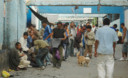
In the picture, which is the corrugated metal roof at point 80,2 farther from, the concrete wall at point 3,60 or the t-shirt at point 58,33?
the concrete wall at point 3,60

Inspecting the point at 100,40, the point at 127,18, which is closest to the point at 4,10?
the point at 100,40

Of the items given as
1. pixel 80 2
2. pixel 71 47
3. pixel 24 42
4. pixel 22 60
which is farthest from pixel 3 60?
pixel 80 2

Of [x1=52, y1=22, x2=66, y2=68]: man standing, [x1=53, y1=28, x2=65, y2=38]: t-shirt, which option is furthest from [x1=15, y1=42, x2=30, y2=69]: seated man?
[x1=53, y1=28, x2=65, y2=38]: t-shirt

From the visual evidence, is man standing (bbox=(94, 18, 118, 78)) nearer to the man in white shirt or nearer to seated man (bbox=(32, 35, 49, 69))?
seated man (bbox=(32, 35, 49, 69))

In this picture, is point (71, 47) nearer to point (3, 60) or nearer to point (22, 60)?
point (22, 60)

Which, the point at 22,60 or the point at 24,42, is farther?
the point at 24,42

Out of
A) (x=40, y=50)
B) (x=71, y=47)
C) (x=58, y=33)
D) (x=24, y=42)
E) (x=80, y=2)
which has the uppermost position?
(x=80, y=2)

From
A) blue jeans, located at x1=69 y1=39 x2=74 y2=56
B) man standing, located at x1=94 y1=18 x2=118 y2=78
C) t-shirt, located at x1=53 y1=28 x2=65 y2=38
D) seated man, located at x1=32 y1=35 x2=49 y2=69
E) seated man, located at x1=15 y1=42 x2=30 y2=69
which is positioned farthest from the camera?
blue jeans, located at x1=69 y1=39 x2=74 y2=56

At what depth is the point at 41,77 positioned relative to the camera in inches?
365

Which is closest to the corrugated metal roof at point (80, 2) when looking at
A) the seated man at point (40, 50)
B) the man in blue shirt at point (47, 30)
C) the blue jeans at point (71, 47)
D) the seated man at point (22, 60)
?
the blue jeans at point (71, 47)

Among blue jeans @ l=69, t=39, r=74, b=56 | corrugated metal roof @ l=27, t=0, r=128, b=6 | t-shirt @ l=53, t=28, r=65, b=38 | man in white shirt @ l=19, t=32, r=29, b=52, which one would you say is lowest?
blue jeans @ l=69, t=39, r=74, b=56

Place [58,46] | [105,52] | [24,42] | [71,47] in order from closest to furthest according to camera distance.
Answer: [105,52] → [24,42] → [58,46] → [71,47]

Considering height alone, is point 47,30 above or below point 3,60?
above

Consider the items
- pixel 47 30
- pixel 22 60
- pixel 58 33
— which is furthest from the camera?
pixel 47 30
